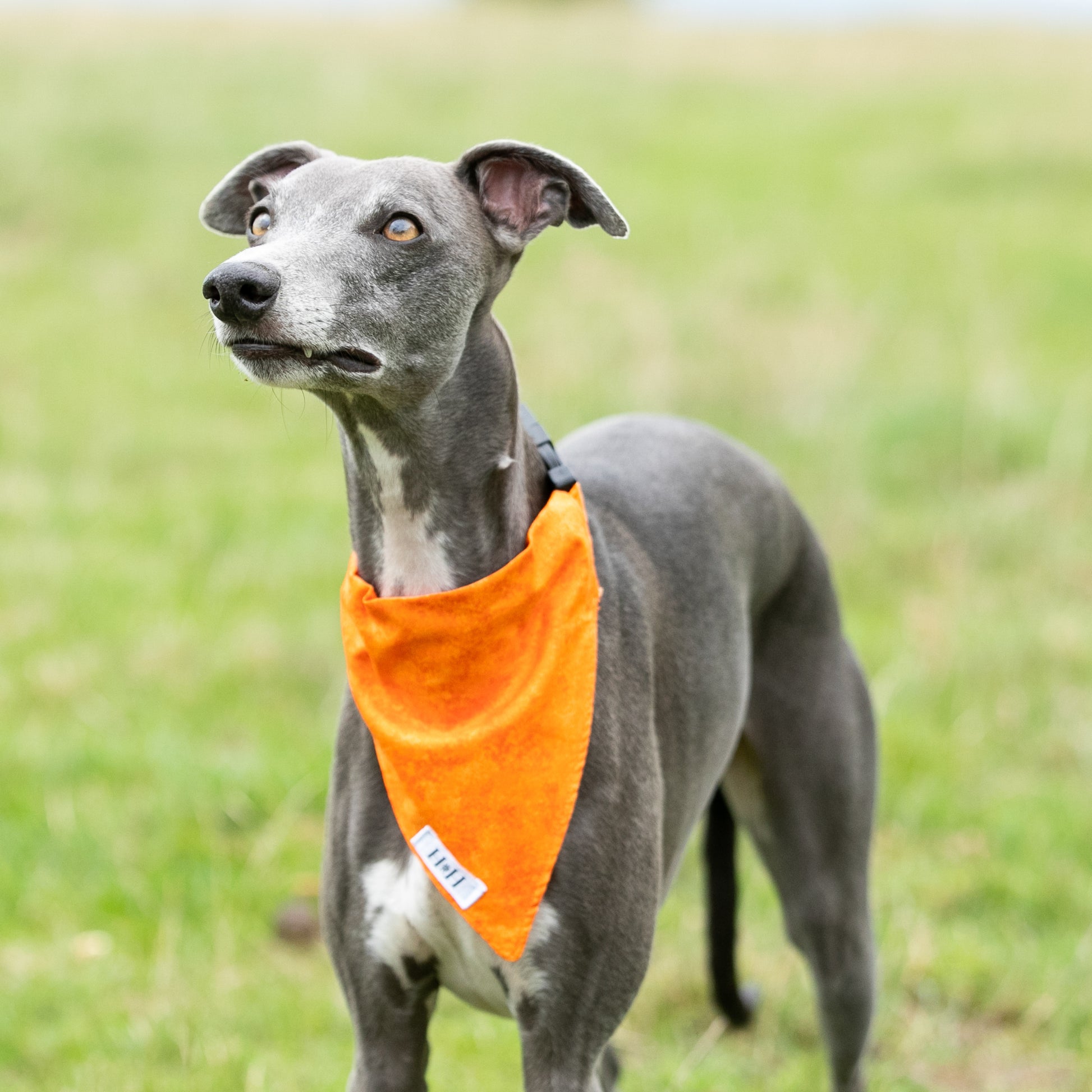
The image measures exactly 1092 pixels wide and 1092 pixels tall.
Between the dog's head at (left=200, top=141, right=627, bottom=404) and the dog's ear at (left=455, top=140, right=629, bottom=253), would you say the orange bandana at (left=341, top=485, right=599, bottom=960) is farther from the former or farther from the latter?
the dog's ear at (left=455, top=140, right=629, bottom=253)

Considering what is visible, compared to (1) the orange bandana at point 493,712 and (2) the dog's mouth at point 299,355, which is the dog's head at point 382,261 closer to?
(2) the dog's mouth at point 299,355

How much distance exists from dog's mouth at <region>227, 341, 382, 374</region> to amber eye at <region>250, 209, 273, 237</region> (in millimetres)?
366

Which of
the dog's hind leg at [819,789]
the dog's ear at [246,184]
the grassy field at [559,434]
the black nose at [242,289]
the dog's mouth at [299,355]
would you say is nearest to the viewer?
the black nose at [242,289]

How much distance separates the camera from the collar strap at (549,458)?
3.08 metres

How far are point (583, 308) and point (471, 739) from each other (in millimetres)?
7762

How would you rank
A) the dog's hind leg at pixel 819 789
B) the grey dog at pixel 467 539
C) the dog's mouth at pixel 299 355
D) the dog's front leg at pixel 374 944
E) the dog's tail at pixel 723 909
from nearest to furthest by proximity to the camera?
the dog's mouth at pixel 299 355
the grey dog at pixel 467 539
the dog's front leg at pixel 374 944
the dog's hind leg at pixel 819 789
the dog's tail at pixel 723 909

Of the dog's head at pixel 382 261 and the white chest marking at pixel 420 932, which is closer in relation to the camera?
the dog's head at pixel 382 261

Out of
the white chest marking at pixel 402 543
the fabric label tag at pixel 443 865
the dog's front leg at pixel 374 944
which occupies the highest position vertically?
the white chest marking at pixel 402 543

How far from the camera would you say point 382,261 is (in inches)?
108

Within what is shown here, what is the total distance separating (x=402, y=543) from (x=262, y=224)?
2.11 feet

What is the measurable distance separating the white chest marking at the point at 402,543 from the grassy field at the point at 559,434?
53 centimetres

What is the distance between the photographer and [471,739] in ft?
9.82

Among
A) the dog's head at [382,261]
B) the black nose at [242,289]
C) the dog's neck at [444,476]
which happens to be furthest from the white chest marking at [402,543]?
the black nose at [242,289]

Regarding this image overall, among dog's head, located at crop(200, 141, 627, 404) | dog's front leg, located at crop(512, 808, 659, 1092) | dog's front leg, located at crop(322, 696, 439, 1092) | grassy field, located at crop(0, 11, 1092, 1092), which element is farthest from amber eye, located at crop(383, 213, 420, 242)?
dog's front leg, located at crop(512, 808, 659, 1092)
